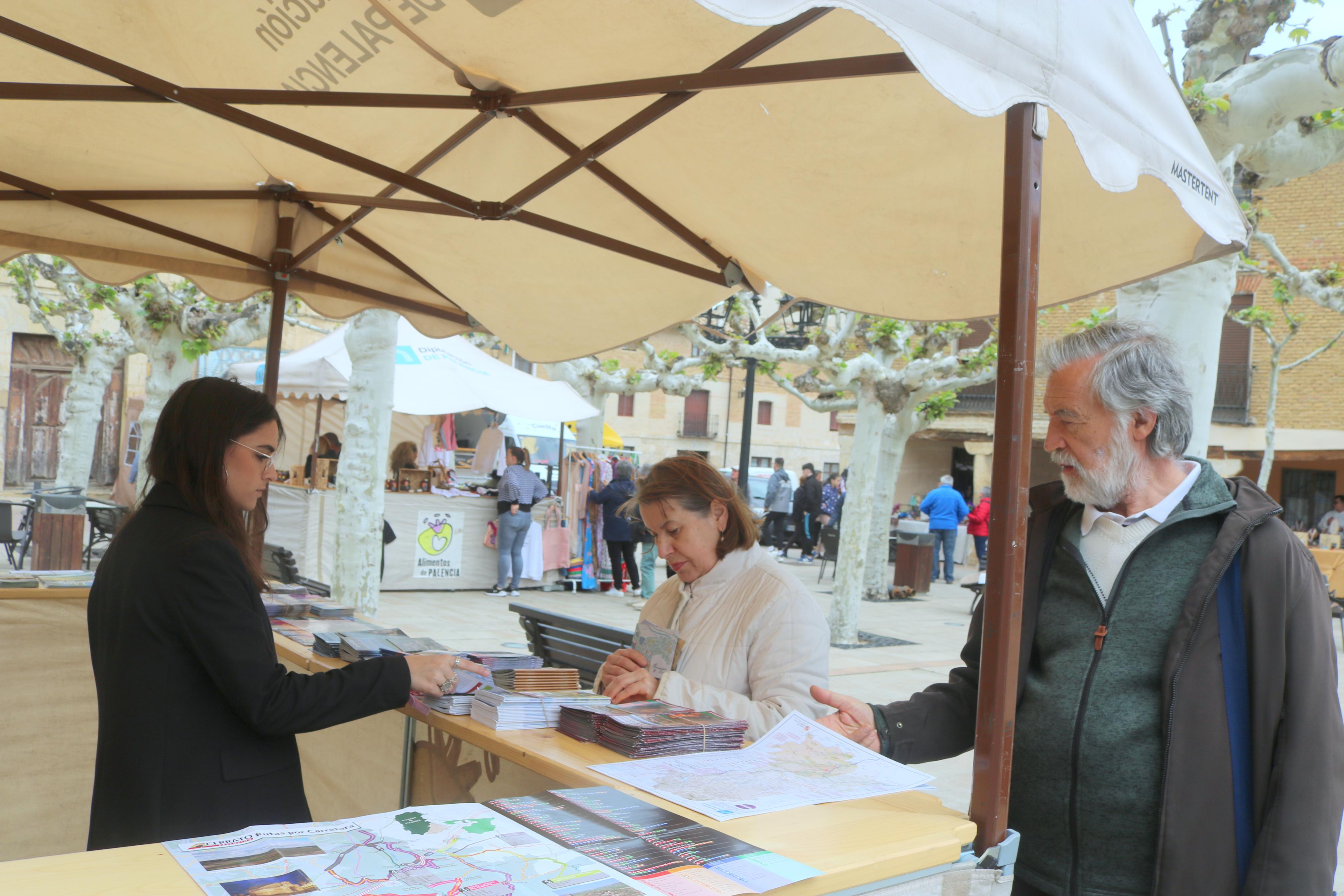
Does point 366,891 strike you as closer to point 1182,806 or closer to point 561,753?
point 561,753

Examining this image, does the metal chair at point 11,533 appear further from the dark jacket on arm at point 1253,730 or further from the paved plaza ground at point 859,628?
the dark jacket on arm at point 1253,730

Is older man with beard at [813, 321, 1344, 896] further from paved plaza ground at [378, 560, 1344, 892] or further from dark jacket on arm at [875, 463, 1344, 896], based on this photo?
paved plaza ground at [378, 560, 1344, 892]

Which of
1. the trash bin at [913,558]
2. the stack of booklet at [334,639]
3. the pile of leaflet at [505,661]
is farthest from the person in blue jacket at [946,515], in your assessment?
the pile of leaflet at [505,661]

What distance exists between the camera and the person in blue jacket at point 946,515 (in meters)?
18.5

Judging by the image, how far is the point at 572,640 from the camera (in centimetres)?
493

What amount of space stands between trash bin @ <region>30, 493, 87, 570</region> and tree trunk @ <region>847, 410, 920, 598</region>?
9473mm

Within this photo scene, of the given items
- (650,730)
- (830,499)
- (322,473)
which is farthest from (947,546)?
(650,730)

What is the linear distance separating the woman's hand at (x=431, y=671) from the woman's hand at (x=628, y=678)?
45cm

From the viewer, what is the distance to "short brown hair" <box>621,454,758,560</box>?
3160mm

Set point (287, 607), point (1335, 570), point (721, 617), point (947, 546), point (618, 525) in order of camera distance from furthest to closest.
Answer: point (947, 546) < point (618, 525) < point (1335, 570) < point (287, 607) < point (721, 617)

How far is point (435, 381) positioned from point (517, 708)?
11121 mm

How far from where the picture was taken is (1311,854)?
1874 mm

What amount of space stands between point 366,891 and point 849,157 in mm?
2369

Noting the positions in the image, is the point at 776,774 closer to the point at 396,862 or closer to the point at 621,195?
the point at 396,862
